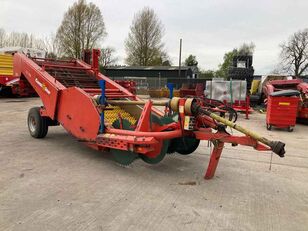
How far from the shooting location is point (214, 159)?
447 cm

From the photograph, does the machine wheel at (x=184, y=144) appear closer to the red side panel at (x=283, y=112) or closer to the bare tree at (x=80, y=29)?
the red side panel at (x=283, y=112)

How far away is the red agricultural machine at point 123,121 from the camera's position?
4396 mm

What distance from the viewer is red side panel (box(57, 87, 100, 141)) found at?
5.18m

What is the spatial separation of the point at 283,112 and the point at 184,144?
5.42 m

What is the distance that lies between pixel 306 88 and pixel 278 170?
7085 millimetres

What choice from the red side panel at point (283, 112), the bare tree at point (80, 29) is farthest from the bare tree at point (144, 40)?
the red side panel at point (283, 112)

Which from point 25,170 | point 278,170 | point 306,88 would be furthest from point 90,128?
point 306,88

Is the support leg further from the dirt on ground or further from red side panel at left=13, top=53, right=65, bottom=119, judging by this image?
red side panel at left=13, top=53, right=65, bottom=119

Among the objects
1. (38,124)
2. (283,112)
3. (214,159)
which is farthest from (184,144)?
(283,112)

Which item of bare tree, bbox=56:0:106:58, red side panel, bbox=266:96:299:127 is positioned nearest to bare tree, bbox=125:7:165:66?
bare tree, bbox=56:0:106:58

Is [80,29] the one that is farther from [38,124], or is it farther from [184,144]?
[184,144]

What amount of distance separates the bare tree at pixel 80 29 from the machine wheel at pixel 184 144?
31319mm

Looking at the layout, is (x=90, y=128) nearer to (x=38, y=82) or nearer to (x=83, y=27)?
(x=38, y=82)

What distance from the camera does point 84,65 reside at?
26.2 ft
